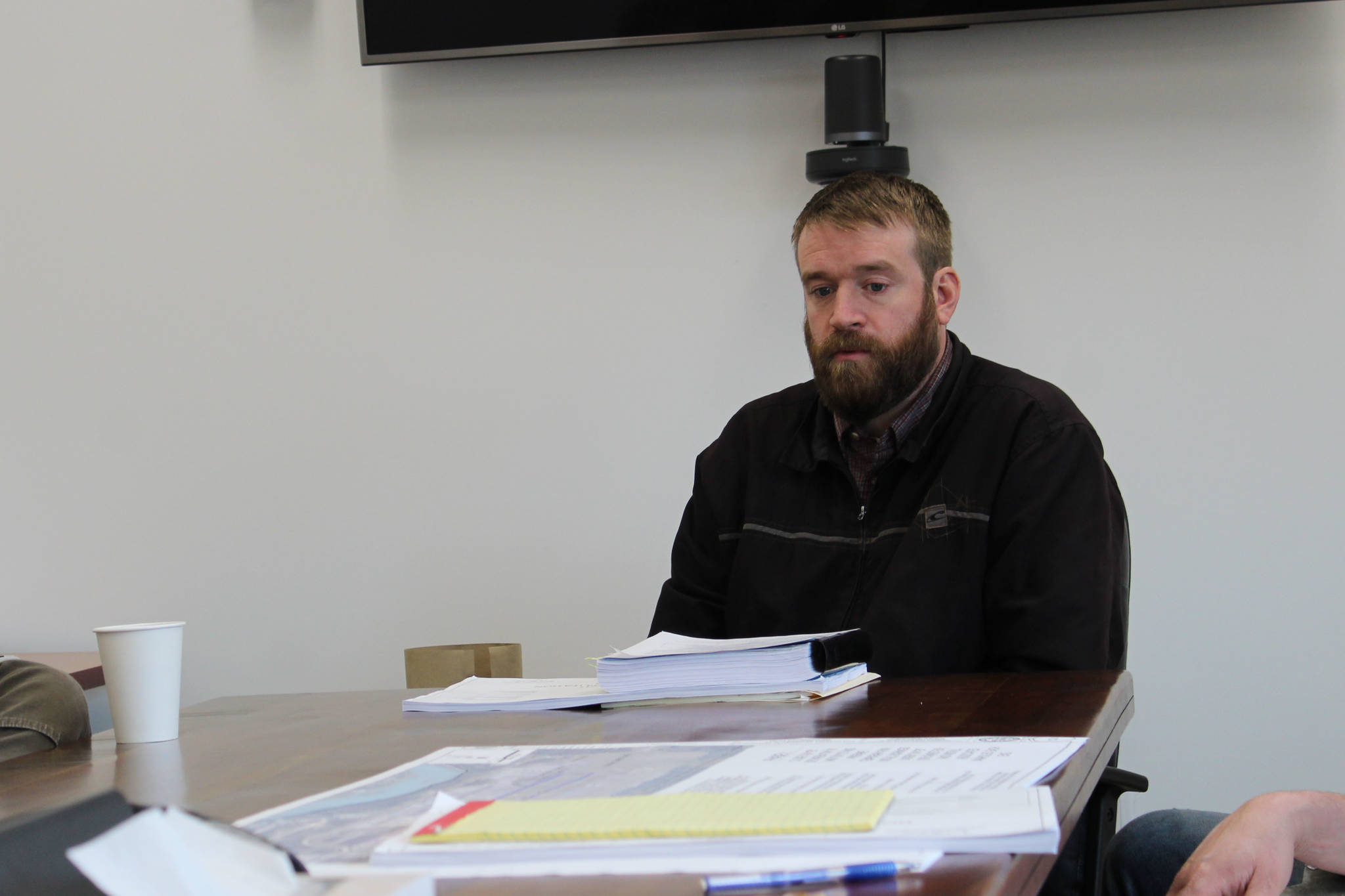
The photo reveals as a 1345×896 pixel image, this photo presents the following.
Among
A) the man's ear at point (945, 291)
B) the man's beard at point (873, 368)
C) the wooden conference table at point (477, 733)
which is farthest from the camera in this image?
the man's ear at point (945, 291)

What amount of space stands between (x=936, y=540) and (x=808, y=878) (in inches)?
47.5

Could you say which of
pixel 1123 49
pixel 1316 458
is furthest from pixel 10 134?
pixel 1316 458

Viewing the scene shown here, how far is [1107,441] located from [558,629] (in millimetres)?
1198

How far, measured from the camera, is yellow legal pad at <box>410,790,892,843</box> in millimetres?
585

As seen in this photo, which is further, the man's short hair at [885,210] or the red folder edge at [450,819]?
the man's short hair at [885,210]

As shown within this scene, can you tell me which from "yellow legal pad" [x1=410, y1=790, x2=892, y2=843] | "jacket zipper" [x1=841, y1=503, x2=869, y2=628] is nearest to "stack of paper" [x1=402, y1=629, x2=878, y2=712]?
"jacket zipper" [x1=841, y1=503, x2=869, y2=628]

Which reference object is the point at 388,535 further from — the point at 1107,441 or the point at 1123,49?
the point at 1123,49

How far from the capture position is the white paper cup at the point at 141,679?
46.5 inches

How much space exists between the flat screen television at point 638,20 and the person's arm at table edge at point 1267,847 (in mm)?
1717

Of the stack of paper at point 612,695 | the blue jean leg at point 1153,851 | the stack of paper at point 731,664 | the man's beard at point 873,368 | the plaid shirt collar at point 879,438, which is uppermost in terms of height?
the man's beard at point 873,368

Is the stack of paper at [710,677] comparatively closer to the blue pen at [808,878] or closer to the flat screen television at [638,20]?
the blue pen at [808,878]

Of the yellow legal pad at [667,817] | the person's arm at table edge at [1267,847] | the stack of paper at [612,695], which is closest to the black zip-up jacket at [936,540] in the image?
the stack of paper at [612,695]

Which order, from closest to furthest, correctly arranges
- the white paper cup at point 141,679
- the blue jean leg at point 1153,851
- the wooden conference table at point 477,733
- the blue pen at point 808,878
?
the blue pen at point 808,878 → the wooden conference table at point 477,733 → the white paper cup at point 141,679 → the blue jean leg at point 1153,851

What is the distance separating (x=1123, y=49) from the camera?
96.2 inches
